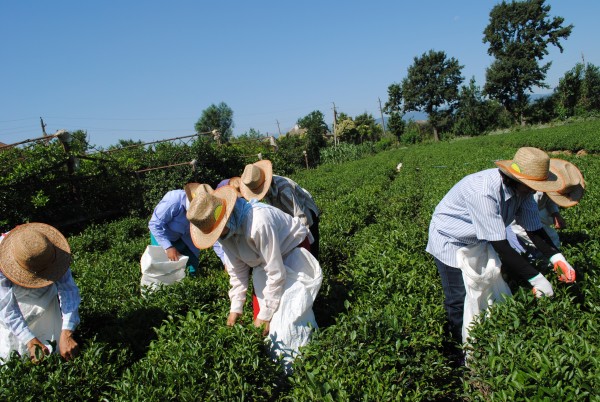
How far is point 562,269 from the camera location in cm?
312

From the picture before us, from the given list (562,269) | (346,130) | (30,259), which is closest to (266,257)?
(30,259)

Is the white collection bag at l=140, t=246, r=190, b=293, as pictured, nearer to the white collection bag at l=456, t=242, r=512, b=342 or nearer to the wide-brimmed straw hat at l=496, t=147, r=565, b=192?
the white collection bag at l=456, t=242, r=512, b=342

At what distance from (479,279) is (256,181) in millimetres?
2251

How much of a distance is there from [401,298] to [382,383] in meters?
1.09

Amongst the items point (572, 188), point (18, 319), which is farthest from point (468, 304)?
point (18, 319)

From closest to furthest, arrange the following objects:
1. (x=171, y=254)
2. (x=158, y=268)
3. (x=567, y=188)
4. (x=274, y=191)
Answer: (x=567, y=188) → (x=274, y=191) → (x=158, y=268) → (x=171, y=254)

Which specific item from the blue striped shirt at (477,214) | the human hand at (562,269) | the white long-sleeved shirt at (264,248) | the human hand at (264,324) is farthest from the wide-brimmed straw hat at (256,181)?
the human hand at (562,269)

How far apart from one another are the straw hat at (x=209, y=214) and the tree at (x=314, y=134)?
3246 cm

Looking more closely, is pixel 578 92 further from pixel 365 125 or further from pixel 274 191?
pixel 274 191

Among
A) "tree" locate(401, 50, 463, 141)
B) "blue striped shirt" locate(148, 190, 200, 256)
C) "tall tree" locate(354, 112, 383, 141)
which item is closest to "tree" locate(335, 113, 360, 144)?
"tall tree" locate(354, 112, 383, 141)

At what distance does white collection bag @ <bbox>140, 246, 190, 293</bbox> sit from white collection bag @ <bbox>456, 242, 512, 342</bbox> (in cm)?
321

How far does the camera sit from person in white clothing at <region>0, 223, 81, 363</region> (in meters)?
2.91

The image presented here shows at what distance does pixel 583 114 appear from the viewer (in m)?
43.8

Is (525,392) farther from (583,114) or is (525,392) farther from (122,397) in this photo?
(583,114)
